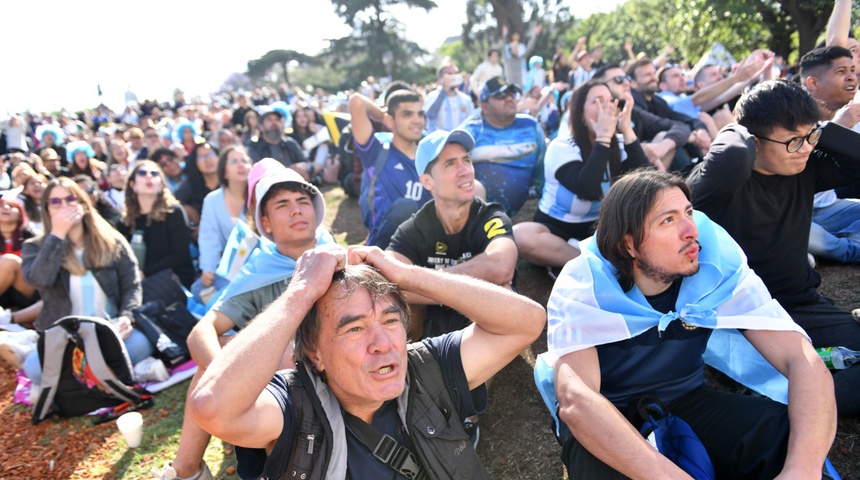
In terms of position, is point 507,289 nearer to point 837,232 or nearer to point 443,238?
point 443,238

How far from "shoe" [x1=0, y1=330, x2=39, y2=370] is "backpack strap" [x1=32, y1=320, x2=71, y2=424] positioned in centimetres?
57

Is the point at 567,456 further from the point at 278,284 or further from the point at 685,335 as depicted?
the point at 278,284

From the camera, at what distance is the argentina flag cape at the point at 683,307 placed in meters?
2.22

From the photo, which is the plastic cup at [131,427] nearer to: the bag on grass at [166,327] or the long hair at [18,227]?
the bag on grass at [166,327]

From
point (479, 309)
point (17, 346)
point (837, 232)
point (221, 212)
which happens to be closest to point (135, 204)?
point (221, 212)

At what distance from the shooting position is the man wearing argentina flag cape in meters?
2.05

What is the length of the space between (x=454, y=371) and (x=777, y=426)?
4.28 ft

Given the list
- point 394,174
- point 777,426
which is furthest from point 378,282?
point 394,174

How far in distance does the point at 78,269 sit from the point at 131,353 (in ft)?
2.83

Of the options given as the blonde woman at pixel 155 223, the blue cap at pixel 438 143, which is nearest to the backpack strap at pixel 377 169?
the blue cap at pixel 438 143

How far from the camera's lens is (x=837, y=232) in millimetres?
4312

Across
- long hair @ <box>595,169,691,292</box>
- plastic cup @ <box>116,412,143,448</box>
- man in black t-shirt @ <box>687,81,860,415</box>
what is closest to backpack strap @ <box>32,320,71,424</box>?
plastic cup @ <box>116,412,143,448</box>

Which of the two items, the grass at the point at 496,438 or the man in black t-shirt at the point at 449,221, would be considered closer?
the grass at the point at 496,438

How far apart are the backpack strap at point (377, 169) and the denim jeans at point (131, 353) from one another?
2450 mm
